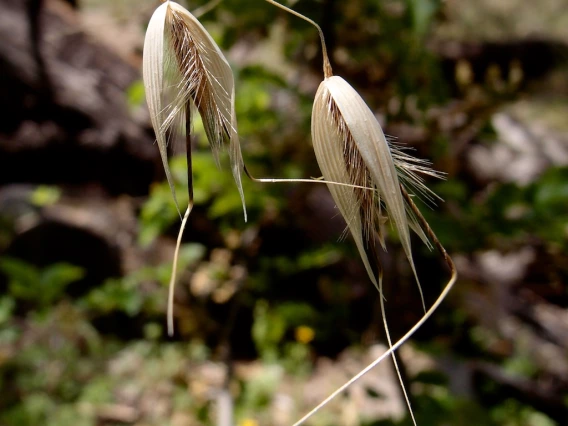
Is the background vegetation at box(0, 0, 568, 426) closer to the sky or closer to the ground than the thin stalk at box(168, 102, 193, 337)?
closer to the ground

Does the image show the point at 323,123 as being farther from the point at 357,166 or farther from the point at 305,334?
the point at 305,334

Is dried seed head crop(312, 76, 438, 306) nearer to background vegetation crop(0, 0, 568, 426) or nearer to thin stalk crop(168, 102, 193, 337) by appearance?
thin stalk crop(168, 102, 193, 337)

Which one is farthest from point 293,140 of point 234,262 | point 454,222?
point 234,262

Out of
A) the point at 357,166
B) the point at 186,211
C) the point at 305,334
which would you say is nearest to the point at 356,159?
the point at 357,166

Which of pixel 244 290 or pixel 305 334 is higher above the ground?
pixel 244 290

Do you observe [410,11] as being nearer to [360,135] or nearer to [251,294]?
[360,135]

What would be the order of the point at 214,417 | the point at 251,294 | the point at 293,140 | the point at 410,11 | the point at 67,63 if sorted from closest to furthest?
the point at 410,11
the point at 293,140
the point at 214,417
the point at 251,294
the point at 67,63

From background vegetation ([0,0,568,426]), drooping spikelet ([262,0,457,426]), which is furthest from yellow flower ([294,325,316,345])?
drooping spikelet ([262,0,457,426])

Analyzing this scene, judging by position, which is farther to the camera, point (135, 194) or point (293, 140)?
point (135, 194)
